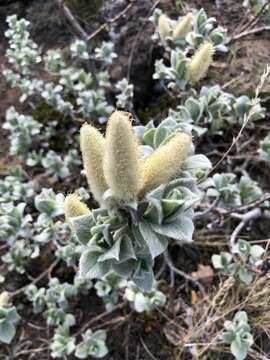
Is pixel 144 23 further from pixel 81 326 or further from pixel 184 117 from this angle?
pixel 81 326

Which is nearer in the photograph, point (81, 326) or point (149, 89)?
point (81, 326)

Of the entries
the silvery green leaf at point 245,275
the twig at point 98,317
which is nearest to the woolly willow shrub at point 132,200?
the silvery green leaf at point 245,275

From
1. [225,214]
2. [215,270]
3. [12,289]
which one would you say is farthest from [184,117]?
[12,289]

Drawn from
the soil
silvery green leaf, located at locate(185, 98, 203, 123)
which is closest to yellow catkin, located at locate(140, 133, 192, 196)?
silvery green leaf, located at locate(185, 98, 203, 123)

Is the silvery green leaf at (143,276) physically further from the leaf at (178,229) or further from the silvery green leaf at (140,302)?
the silvery green leaf at (140,302)

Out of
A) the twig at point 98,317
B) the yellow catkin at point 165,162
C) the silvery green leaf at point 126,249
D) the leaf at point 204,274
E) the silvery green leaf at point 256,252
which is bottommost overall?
the twig at point 98,317

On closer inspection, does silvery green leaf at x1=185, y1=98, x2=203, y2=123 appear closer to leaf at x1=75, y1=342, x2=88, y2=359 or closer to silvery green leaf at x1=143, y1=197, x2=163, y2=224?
silvery green leaf at x1=143, y1=197, x2=163, y2=224

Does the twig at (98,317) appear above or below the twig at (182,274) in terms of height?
below

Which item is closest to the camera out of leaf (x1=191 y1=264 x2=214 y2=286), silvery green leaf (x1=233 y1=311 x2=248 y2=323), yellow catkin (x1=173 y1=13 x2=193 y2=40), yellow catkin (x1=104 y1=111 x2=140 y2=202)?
yellow catkin (x1=104 y1=111 x2=140 y2=202)
